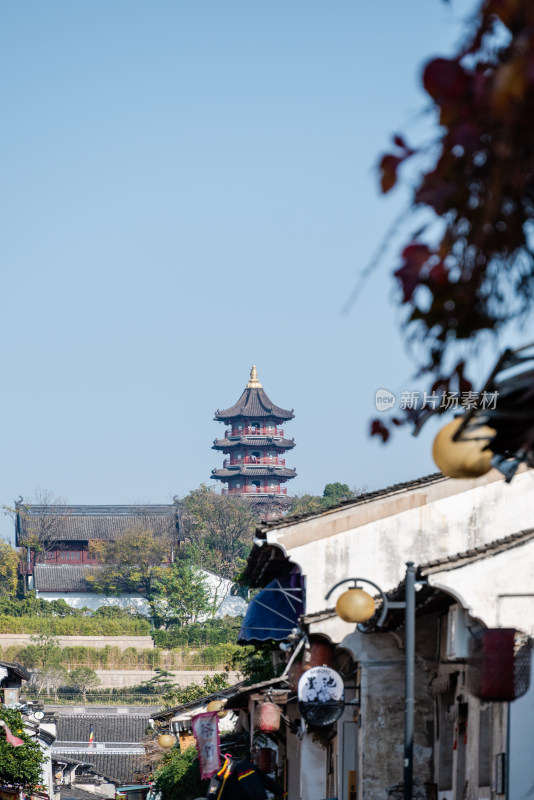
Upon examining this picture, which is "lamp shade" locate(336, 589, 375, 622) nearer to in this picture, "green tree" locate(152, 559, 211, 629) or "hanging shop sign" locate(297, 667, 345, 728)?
"hanging shop sign" locate(297, 667, 345, 728)

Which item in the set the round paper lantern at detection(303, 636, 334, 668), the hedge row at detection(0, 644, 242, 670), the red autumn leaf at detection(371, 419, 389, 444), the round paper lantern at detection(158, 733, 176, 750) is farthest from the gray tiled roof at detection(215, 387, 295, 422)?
the red autumn leaf at detection(371, 419, 389, 444)

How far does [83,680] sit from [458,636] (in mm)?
67270

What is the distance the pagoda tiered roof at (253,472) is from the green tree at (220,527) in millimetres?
15274

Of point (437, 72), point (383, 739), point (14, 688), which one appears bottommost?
point (14, 688)

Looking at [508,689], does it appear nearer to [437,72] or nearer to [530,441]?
[530,441]

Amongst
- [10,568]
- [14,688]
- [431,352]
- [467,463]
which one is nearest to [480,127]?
[431,352]

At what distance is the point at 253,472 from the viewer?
371 ft

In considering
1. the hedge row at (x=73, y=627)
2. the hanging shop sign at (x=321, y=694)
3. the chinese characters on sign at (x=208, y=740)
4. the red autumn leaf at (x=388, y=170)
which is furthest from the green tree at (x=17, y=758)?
the hedge row at (x=73, y=627)

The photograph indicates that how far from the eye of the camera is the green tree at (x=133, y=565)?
8875 centimetres

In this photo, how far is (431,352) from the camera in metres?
Answer: 4.98

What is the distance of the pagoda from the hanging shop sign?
3814 inches

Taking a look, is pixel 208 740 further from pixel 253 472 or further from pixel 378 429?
pixel 253 472

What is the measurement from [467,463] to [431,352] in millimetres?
1612

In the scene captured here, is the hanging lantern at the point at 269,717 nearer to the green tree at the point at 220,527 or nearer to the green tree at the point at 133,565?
the green tree at the point at 133,565
